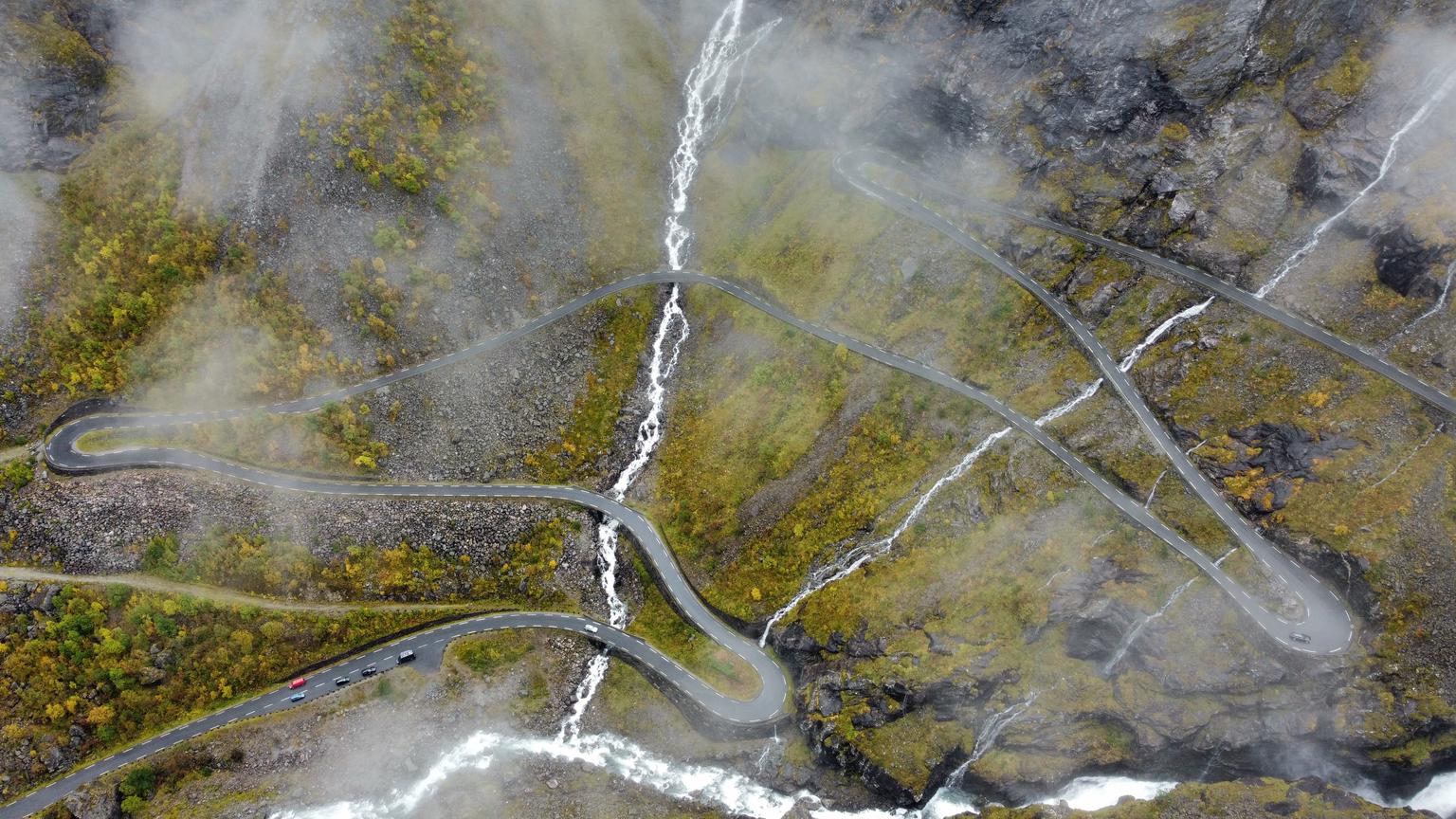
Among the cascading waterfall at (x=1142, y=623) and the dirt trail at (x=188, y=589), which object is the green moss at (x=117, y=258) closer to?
the dirt trail at (x=188, y=589)

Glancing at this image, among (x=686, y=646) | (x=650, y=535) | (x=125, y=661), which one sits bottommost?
(x=686, y=646)

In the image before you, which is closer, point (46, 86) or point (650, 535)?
point (46, 86)

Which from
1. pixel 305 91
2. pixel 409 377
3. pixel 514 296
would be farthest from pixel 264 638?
pixel 305 91

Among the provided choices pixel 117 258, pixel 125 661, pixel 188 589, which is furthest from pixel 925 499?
pixel 117 258

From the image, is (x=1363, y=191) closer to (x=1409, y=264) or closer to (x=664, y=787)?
(x=1409, y=264)

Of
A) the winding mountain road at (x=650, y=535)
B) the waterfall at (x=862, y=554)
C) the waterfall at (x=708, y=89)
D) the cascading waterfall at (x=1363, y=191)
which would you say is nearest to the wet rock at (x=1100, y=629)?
the winding mountain road at (x=650, y=535)

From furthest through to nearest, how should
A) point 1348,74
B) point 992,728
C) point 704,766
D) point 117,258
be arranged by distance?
1. point 117,258
2. point 1348,74
3. point 704,766
4. point 992,728
